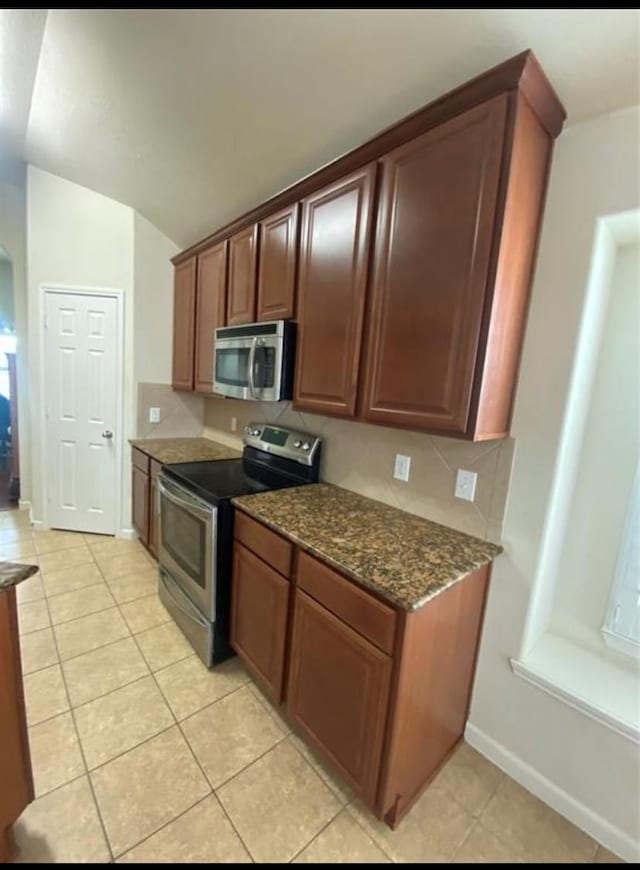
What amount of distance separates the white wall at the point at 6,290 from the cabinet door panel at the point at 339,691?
6.29 meters

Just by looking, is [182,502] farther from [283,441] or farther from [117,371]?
[117,371]

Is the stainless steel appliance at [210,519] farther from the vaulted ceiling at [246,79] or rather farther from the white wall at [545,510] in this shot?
the vaulted ceiling at [246,79]

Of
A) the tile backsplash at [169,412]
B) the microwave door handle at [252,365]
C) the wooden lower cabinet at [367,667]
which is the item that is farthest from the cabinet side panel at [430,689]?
the tile backsplash at [169,412]

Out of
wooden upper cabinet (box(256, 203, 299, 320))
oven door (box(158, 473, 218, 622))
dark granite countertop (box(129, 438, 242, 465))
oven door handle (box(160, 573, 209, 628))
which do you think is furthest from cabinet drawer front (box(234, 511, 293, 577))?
wooden upper cabinet (box(256, 203, 299, 320))

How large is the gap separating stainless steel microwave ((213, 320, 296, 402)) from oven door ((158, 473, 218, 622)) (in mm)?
657

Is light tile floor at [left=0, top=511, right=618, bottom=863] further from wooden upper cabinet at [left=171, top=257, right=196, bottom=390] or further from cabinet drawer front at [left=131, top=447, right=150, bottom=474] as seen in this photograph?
wooden upper cabinet at [left=171, top=257, right=196, bottom=390]

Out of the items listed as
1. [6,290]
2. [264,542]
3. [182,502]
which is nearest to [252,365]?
[182,502]

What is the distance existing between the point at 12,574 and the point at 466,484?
5.16ft

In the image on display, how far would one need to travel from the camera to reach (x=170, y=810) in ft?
4.22

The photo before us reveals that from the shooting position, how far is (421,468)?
5.64ft

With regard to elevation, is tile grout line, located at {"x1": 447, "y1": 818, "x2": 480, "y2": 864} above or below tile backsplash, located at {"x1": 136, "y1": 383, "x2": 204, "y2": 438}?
below

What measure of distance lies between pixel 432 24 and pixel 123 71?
1.43 meters

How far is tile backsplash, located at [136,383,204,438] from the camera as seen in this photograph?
3.24 m

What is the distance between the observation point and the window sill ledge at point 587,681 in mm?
1252
